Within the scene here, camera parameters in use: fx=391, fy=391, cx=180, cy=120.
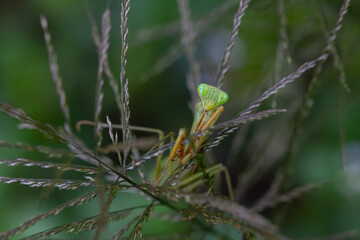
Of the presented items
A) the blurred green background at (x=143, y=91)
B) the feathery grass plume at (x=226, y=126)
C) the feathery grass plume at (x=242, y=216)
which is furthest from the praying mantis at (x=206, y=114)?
the blurred green background at (x=143, y=91)

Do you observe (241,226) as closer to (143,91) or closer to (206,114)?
(206,114)

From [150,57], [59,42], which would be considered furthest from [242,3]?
[59,42]

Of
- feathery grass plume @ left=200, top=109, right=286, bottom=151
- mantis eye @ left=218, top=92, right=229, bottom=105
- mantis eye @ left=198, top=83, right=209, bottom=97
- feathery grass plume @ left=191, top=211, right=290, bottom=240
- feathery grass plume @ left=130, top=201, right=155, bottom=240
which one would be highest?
mantis eye @ left=198, top=83, right=209, bottom=97

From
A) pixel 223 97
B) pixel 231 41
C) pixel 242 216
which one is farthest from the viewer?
pixel 223 97

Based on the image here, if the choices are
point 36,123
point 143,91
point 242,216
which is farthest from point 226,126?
point 143,91

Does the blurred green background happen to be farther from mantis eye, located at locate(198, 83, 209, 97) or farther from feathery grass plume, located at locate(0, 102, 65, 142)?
feathery grass plume, located at locate(0, 102, 65, 142)

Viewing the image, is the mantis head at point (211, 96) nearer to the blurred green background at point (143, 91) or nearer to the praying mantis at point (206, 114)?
the praying mantis at point (206, 114)

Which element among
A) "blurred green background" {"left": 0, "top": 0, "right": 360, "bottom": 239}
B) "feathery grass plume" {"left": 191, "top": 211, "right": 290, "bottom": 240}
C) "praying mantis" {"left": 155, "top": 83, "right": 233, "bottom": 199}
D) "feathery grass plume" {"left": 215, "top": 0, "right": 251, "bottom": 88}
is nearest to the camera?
"feathery grass plume" {"left": 191, "top": 211, "right": 290, "bottom": 240}

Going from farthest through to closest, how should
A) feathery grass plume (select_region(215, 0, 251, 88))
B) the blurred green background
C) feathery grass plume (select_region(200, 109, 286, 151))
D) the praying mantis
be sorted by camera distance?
the blurred green background, the praying mantis, feathery grass plume (select_region(215, 0, 251, 88)), feathery grass plume (select_region(200, 109, 286, 151))

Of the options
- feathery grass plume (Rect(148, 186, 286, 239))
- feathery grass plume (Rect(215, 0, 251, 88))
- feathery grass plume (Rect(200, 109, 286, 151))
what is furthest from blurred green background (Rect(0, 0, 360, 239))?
feathery grass plume (Rect(148, 186, 286, 239))
